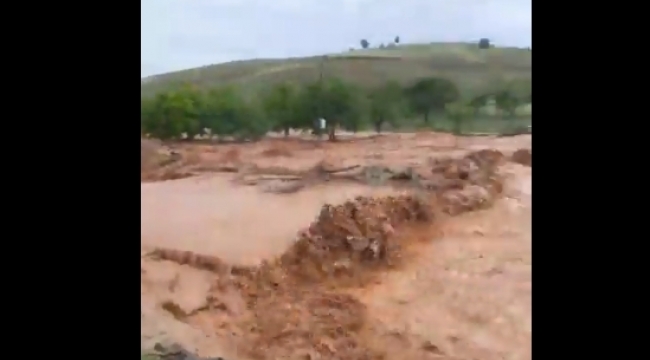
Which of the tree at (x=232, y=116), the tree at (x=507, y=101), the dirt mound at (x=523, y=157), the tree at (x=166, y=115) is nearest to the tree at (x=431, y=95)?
the tree at (x=507, y=101)

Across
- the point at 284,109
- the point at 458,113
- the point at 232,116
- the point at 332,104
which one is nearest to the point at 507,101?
the point at 458,113

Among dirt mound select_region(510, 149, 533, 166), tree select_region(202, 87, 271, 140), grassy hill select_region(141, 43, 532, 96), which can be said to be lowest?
dirt mound select_region(510, 149, 533, 166)

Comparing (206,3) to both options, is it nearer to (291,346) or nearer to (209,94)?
(209,94)

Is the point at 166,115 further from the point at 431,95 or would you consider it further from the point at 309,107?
the point at 431,95

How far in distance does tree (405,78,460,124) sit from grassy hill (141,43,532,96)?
22 millimetres

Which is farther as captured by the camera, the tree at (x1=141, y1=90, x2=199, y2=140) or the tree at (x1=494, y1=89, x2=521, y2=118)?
the tree at (x1=141, y1=90, x2=199, y2=140)

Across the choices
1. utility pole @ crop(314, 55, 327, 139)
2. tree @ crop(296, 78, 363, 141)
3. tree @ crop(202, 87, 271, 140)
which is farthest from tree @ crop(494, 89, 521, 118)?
tree @ crop(202, 87, 271, 140)

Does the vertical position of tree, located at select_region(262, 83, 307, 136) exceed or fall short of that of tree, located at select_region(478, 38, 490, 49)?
it falls short

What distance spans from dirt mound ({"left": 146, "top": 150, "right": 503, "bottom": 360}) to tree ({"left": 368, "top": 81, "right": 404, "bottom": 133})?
17 centimetres

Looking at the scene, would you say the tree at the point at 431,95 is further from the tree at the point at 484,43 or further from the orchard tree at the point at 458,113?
the tree at the point at 484,43

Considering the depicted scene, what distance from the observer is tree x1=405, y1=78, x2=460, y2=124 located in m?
1.75

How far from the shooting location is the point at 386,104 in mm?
1764

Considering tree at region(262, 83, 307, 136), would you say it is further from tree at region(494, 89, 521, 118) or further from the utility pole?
tree at region(494, 89, 521, 118)
